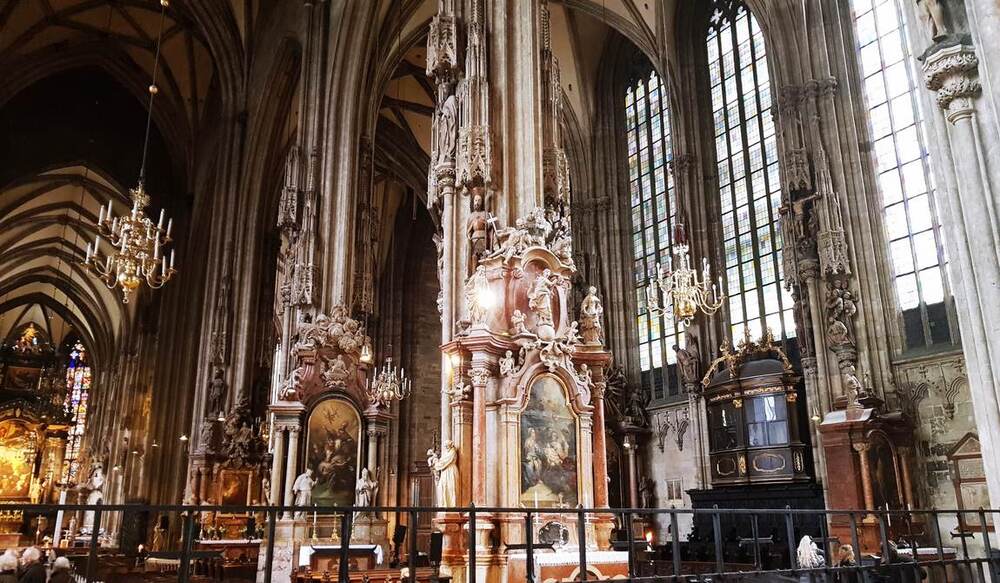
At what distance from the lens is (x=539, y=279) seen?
11195 millimetres

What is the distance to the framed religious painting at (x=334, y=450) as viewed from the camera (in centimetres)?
1669

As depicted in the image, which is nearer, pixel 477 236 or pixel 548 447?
pixel 548 447

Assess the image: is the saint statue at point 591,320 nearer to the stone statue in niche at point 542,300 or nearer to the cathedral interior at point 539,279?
the cathedral interior at point 539,279

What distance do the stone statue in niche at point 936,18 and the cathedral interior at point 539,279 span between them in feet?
0.09

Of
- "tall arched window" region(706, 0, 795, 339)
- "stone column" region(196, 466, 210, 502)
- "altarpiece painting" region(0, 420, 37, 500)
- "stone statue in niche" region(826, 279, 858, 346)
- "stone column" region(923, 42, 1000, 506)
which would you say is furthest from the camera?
"altarpiece painting" region(0, 420, 37, 500)

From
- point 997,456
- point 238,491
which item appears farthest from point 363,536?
point 997,456

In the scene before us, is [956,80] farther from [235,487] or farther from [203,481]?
[235,487]

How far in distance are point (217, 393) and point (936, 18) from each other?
20601mm

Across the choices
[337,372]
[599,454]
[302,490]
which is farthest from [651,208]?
[302,490]

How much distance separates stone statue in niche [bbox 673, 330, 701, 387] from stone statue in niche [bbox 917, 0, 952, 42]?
13.6 m

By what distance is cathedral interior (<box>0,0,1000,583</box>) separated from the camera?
985 centimetres

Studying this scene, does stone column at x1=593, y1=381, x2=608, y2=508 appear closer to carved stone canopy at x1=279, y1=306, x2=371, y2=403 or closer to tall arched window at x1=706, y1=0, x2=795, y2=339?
carved stone canopy at x1=279, y1=306, x2=371, y2=403

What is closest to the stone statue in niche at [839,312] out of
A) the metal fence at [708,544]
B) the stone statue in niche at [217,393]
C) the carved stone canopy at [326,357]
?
the metal fence at [708,544]

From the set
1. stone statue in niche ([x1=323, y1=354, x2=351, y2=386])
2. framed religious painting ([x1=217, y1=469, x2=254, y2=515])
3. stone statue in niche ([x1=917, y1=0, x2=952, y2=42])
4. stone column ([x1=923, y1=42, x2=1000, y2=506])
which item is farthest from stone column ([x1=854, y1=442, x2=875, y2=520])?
framed religious painting ([x1=217, y1=469, x2=254, y2=515])
